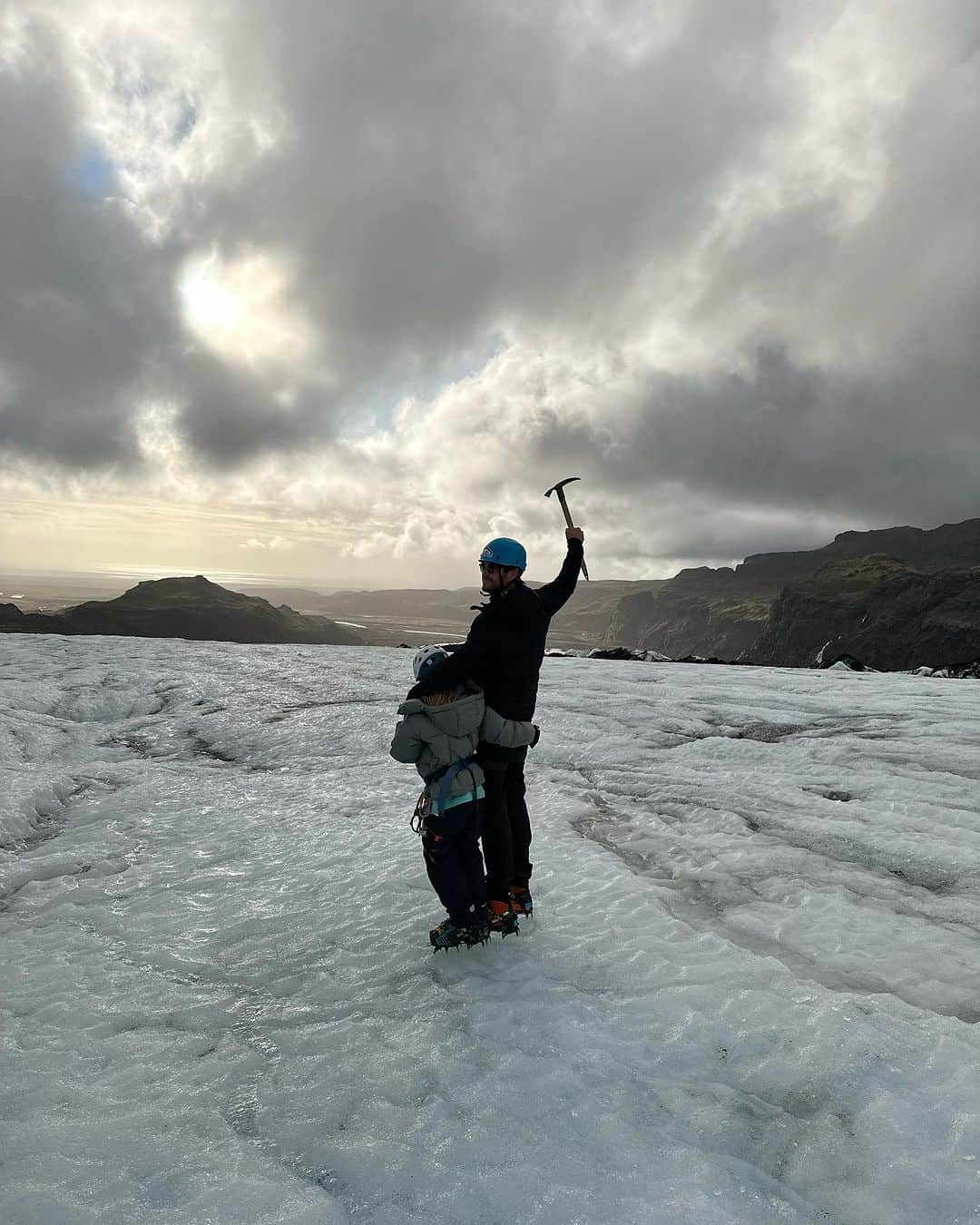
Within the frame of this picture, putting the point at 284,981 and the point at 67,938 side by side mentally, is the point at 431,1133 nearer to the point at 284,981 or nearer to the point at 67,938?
the point at 284,981

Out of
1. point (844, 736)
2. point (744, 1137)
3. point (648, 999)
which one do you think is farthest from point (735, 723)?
point (744, 1137)

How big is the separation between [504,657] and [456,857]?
58.7 inches

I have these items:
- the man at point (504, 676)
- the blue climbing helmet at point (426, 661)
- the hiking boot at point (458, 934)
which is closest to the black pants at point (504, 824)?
the man at point (504, 676)

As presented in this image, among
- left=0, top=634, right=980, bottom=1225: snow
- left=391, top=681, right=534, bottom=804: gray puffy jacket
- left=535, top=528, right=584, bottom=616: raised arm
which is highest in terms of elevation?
left=535, top=528, right=584, bottom=616: raised arm

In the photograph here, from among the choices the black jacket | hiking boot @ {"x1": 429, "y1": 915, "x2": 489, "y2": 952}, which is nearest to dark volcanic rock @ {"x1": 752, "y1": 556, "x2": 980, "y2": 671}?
the black jacket

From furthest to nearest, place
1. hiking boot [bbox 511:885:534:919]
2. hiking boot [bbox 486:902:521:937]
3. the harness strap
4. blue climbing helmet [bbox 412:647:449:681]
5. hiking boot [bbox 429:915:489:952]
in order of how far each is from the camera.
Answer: hiking boot [bbox 511:885:534:919], hiking boot [bbox 486:902:521:937], hiking boot [bbox 429:915:489:952], blue climbing helmet [bbox 412:647:449:681], the harness strap

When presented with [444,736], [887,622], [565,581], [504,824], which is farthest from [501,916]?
[887,622]

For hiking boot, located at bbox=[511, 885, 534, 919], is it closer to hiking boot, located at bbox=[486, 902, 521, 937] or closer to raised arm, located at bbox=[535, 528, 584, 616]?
hiking boot, located at bbox=[486, 902, 521, 937]

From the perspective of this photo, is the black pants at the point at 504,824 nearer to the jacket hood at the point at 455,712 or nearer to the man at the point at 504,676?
the man at the point at 504,676

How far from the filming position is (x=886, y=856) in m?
6.76

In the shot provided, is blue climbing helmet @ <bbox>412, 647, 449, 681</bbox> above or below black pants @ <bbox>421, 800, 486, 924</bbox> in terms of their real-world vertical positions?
above

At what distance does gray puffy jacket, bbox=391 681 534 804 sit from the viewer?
4.48m

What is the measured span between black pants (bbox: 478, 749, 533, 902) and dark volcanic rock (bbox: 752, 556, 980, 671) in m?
121

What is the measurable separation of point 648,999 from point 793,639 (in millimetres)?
203789
